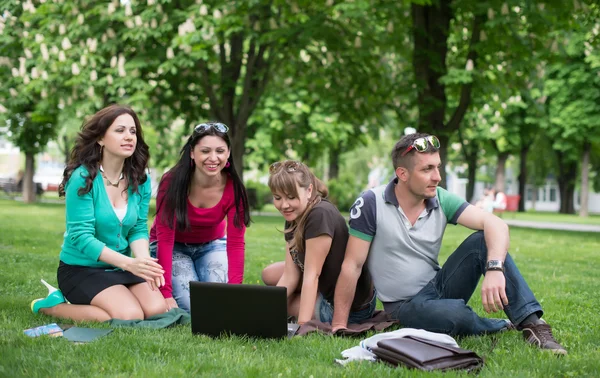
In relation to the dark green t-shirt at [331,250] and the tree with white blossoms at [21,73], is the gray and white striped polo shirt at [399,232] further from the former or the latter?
the tree with white blossoms at [21,73]

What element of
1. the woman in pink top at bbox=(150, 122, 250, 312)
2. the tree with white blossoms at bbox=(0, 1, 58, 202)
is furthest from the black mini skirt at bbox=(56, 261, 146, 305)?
the tree with white blossoms at bbox=(0, 1, 58, 202)

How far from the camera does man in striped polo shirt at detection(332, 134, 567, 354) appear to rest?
474 centimetres

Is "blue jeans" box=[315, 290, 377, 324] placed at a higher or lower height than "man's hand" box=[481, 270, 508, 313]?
lower

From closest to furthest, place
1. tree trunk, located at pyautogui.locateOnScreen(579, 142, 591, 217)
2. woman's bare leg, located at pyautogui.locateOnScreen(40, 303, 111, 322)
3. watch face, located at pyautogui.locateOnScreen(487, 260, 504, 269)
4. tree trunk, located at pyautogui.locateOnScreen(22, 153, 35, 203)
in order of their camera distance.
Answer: watch face, located at pyautogui.locateOnScreen(487, 260, 504, 269) → woman's bare leg, located at pyautogui.locateOnScreen(40, 303, 111, 322) → tree trunk, located at pyautogui.locateOnScreen(22, 153, 35, 203) → tree trunk, located at pyautogui.locateOnScreen(579, 142, 591, 217)

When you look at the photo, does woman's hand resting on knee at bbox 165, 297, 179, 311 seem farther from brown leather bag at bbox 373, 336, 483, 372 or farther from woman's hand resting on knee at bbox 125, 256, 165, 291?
brown leather bag at bbox 373, 336, 483, 372

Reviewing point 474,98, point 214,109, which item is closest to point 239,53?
point 214,109

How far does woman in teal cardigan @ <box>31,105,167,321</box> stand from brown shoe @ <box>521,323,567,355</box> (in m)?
2.61

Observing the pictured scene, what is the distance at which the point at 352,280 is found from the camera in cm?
502

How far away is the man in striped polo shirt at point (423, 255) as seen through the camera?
474 cm

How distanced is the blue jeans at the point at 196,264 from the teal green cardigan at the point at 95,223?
487 millimetres

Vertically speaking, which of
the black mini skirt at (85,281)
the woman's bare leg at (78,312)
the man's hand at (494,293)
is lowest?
the woman's bare leg at (78,312)

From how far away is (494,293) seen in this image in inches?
176

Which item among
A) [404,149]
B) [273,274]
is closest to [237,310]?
[273,274]

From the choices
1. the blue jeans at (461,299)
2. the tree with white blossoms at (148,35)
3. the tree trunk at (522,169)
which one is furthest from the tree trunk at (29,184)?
the blue jeans at (461,299)
